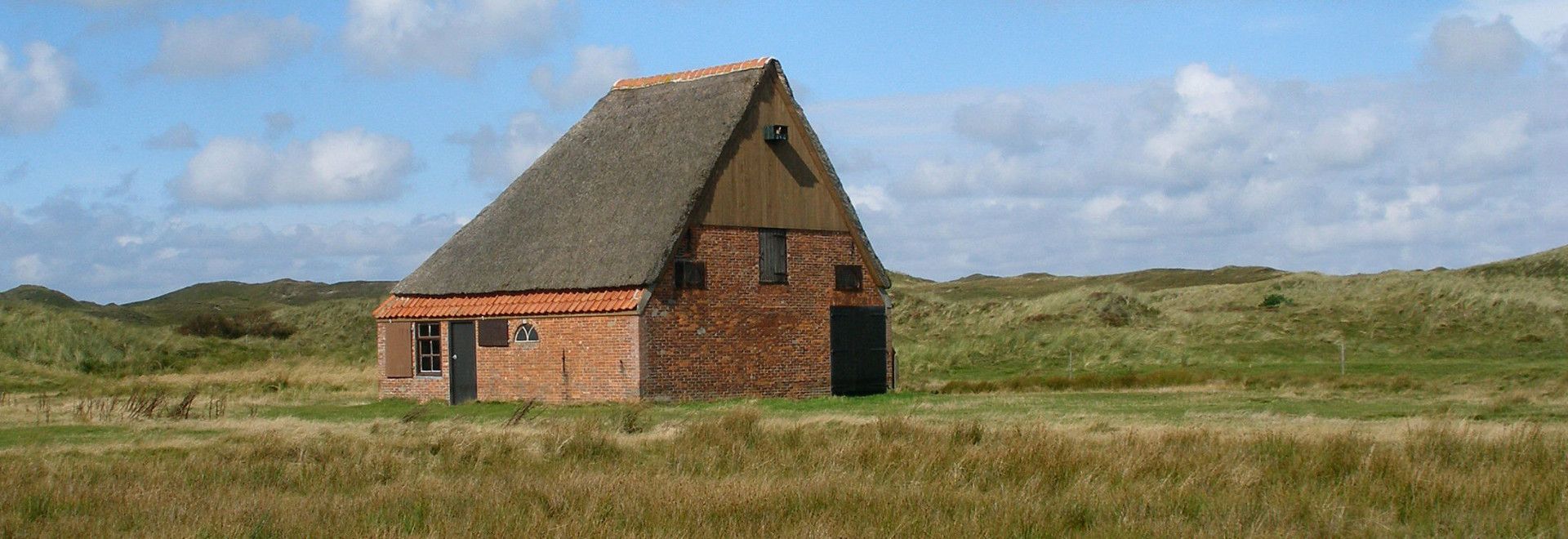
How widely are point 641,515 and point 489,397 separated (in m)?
19.4

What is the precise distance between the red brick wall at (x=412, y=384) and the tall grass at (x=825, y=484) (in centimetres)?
1371

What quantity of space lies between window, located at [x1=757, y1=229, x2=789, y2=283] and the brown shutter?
7.54 meters

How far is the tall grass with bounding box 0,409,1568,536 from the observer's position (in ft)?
35.4

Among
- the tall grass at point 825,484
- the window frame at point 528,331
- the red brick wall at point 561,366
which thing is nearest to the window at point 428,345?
the red brick wall at point 561,366

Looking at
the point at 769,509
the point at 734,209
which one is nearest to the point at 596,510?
the point at 769,509

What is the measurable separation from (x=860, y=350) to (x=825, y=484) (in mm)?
18319

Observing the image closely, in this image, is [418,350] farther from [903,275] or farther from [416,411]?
[903,275]

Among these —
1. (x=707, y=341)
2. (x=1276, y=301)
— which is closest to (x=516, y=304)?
(x=707, y=341)

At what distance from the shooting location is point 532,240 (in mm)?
30422

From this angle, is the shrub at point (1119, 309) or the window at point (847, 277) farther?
the shrub at point (1119, 309)

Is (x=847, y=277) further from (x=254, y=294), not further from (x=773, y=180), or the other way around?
(x=254, y=294)

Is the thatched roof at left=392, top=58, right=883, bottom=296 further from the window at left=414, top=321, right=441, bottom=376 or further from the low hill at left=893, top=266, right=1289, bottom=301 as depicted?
the low hill at left=893, top=266, right=1289, bottom=301

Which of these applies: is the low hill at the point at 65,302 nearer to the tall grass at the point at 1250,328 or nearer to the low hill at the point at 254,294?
the low hill at the point at 254,294

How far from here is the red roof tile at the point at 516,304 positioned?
27703 mm
